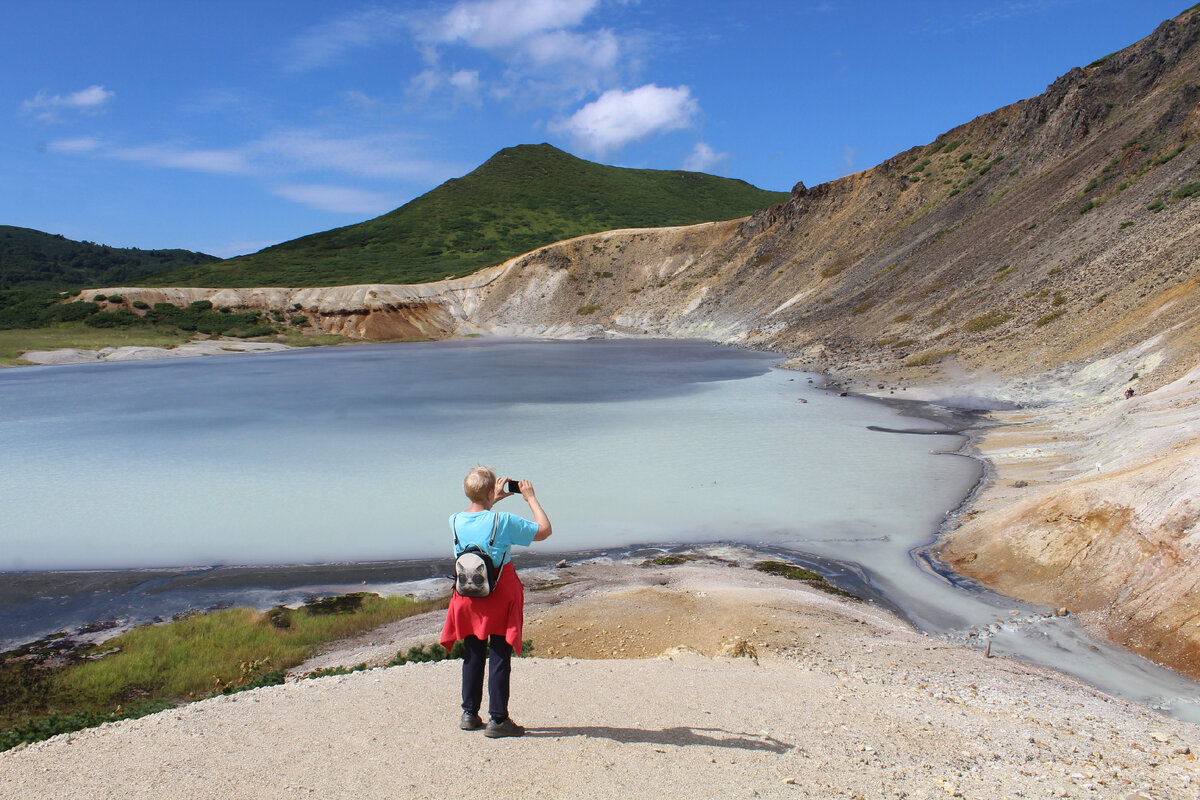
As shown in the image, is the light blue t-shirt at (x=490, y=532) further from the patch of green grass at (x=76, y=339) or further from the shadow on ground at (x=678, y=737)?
the patch of green grass at (x=76, y=339)

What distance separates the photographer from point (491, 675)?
4797 millimetres

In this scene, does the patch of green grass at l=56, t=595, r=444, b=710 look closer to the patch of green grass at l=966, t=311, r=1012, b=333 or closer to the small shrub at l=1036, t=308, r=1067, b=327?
the small shrub at l=1036, t=308, r=1067, b=327

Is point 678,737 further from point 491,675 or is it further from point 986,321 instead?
point 986,321

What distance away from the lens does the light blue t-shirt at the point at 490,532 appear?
4656 mm

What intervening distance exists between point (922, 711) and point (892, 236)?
53.2 m

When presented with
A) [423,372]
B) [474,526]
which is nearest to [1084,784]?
[474,526]

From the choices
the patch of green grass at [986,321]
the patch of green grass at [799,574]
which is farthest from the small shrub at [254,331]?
the patch of green grass at [799,574]

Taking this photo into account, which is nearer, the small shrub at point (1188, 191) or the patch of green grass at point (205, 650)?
the patch of green grass at point (205, 650)

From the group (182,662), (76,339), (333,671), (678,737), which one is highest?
(76,339)

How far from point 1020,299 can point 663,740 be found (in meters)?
34.0

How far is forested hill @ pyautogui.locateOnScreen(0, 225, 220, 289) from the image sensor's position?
13750cm

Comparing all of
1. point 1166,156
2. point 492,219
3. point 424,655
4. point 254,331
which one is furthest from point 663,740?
point 492,219

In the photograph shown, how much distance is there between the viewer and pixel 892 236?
178 feet

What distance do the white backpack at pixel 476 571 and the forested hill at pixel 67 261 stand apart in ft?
471
